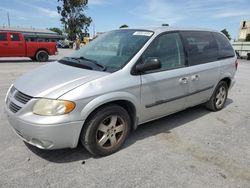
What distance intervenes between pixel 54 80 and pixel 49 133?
2.25 ft

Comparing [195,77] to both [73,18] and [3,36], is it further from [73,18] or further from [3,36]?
[73,18]

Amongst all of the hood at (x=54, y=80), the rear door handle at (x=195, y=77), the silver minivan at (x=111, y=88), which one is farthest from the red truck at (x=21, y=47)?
the rear door handle at (x=195, y=77)

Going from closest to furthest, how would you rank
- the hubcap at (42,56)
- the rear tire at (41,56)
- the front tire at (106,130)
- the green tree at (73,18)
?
the front tire at (106,130), the rear tire at (41,56), the hubcap at (42,56), the green tree at (73,18)

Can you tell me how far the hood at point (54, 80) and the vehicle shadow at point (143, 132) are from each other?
35.5 inches

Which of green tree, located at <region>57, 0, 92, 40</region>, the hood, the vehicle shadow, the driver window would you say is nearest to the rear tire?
the vehicle shadow

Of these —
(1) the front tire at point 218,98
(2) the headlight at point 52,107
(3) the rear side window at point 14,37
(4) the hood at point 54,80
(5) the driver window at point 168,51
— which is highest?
(3) the rear side window at point 14,37

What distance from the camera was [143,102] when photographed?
3383 mm

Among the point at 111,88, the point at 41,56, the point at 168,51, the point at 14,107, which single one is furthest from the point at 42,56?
the point at 111,88

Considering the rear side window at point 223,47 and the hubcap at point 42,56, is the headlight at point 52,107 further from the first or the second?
the hubcap at point 42,56

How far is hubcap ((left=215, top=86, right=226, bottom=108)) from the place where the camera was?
203 inches

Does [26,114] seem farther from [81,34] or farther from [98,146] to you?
[81,34]

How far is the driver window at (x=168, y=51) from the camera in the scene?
352 centimetres

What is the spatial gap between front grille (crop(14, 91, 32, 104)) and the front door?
150cm

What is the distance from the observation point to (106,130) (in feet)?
10.2
